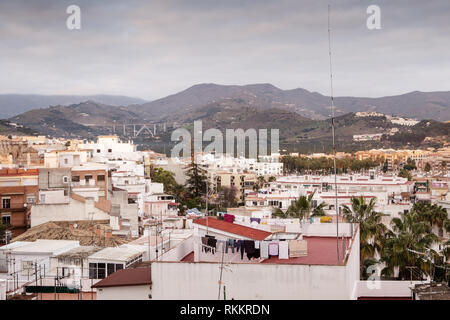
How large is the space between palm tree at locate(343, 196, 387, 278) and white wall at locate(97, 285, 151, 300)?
7.74 m

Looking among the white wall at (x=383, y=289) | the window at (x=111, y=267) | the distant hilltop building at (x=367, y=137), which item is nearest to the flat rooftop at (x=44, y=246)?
the window at (x=111, y=267)

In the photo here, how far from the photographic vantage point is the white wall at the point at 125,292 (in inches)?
364

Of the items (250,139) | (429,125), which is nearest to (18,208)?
(250,139)

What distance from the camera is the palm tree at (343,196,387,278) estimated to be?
1675 centimetres

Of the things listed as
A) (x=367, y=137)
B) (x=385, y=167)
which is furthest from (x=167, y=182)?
(x=367, y=137)

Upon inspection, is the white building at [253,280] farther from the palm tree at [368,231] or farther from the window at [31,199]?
the window at [31,199]

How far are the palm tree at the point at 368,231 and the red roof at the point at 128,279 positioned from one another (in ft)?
23.8

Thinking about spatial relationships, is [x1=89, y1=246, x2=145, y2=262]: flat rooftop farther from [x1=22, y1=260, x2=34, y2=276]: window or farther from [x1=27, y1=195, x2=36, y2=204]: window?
[x1=27, y1=195, x2=36, y2=204]: window

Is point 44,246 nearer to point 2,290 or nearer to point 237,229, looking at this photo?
point 2,290

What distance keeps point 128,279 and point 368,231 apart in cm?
1015

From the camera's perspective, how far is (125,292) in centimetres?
941

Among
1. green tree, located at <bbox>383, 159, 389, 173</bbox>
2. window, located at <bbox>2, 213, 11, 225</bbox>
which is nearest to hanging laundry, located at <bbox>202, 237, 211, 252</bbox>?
window, located at <bbox>2, 213, 11, 225</bbox>

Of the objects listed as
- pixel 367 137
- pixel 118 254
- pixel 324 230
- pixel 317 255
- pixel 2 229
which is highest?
pixel 367 137
